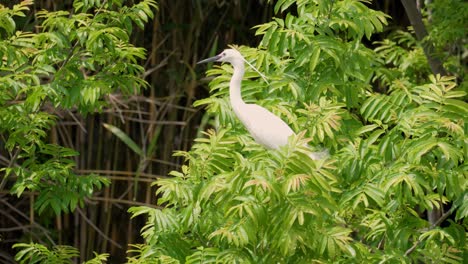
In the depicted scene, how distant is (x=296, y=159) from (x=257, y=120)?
1.60 feet

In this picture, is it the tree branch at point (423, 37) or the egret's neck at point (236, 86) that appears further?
the tree branch at point (423, 37)

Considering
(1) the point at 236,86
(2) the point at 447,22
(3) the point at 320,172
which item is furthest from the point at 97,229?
(3) the point at 320,172

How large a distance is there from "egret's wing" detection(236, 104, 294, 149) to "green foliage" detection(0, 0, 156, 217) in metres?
0.77

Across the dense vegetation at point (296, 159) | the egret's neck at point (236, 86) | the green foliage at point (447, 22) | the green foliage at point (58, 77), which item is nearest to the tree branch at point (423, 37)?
the green foliage at point (447, 22)

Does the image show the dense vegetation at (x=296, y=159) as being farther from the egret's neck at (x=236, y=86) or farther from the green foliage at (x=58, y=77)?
the egret's neck at (x=236, y=86)

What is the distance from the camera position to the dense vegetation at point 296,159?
2.73 meters

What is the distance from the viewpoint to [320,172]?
8.85 ft

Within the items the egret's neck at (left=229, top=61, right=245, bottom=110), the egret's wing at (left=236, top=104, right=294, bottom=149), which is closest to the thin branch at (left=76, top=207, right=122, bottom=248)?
the egret's neck at (left=229, top=61, right=245, bottom=110)

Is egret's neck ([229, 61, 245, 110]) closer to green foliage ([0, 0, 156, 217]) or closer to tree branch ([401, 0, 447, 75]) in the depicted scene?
green foliage ([0, 0, 156, 217])

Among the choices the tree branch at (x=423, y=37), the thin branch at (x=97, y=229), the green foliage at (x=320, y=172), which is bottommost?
the thin branch at (x=97, y=229)

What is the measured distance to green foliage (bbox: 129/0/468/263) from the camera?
2.71m

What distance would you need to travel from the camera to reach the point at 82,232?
6266mm

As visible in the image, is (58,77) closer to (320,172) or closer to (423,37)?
(320,172)

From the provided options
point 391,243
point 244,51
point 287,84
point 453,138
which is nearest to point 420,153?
point 453,138
